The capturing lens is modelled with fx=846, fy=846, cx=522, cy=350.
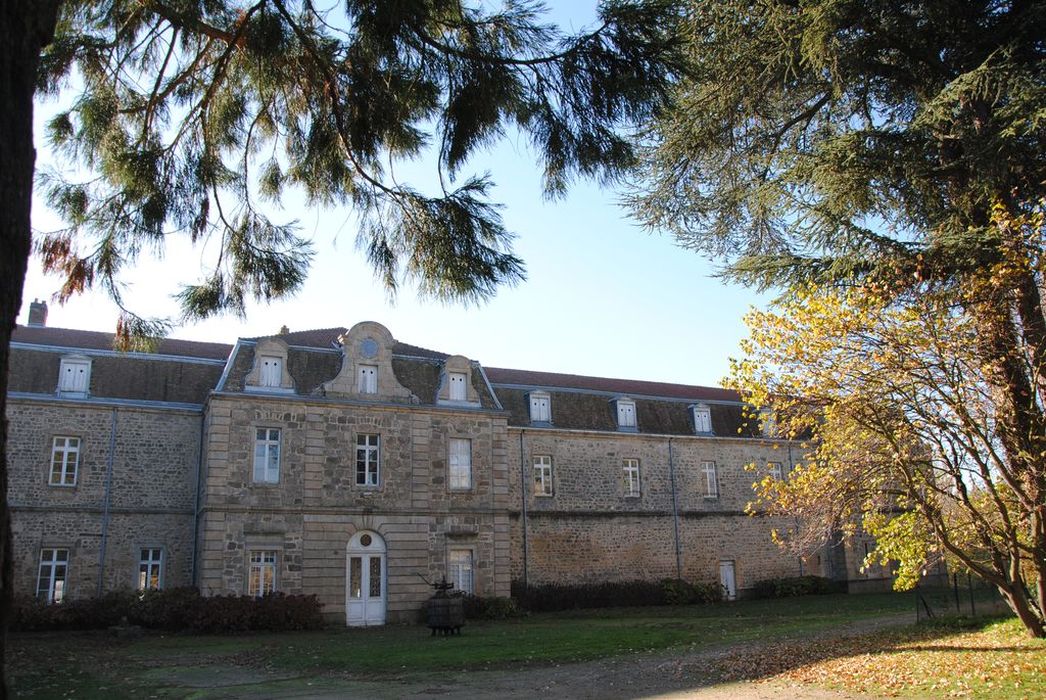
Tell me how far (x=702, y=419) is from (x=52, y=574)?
1994cm

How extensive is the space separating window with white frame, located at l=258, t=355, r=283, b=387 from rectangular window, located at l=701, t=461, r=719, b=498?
14.5 m

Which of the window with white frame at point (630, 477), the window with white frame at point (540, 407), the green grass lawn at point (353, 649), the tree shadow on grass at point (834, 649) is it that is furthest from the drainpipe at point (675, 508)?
the tree shadow on grass at point (834, 649)

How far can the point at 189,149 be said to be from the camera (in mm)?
6793

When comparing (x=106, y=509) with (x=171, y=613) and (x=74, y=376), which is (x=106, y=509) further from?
(x=171, y=613)

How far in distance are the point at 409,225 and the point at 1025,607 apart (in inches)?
347

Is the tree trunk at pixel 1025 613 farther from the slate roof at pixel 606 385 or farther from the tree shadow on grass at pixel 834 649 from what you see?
the slate roof at pixel 606 385

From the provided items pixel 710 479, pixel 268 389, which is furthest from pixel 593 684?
pixel 710 479

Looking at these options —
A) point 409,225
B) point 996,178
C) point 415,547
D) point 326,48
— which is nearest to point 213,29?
point 326,48

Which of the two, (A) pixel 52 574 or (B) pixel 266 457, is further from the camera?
(B) pixel 266 457

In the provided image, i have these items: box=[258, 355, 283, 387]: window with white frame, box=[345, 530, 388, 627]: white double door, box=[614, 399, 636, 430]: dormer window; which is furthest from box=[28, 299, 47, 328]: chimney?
box=[614, 399, 636, 430]: dormer window

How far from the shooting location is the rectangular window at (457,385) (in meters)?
24.0

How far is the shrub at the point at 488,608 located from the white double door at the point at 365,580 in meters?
2.18

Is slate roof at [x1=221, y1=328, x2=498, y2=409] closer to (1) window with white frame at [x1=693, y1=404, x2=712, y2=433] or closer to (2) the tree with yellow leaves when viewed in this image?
(1) window with white frame at [x1=693, y1=404, x2=712, y2=433]

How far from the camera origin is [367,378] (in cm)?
2292
